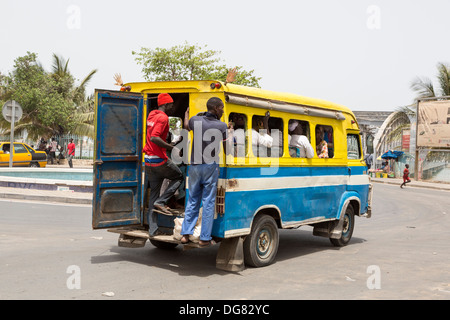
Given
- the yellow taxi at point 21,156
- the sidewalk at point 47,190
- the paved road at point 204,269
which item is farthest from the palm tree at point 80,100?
the paved road at point 204,269

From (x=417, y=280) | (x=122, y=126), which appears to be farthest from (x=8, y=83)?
(x=417, y=280)

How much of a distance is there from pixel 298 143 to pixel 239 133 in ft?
4.60

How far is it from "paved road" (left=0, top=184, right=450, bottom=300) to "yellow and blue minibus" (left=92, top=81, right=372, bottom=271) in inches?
17.8

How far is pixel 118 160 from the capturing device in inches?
291

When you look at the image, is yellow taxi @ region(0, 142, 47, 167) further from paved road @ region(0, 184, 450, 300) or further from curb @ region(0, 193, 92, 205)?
paved road @ region(0, 184, 450, 300)

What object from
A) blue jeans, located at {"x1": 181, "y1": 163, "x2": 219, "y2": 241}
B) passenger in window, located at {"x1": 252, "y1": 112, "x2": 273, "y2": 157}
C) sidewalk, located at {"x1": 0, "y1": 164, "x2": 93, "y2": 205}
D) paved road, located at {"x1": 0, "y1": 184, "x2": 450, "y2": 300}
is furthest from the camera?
sidewalk, located at {"x1": 0, "y1": 164, "x2": 93, "y2": 205}

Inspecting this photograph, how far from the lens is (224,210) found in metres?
6.61

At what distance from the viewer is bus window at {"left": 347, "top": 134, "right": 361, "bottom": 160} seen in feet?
31.1

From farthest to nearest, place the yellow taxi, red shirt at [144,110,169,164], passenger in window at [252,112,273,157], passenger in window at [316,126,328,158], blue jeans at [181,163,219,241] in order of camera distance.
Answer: the yellow taxi, passenger in window at [316,126,328,158], passenger in window at [252,112,273,157], red shirt at [144,110,169,164], blue jeans at [181,163,219,241]

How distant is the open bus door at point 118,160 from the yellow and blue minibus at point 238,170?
0.01m

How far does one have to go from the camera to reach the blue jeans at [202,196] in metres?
6.55

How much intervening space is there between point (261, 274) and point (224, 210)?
3.45 feet

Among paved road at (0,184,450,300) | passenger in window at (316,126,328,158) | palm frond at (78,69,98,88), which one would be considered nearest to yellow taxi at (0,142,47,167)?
palm frond at (78,69,98,88)

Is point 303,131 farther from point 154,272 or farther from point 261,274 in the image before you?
point 154,272
